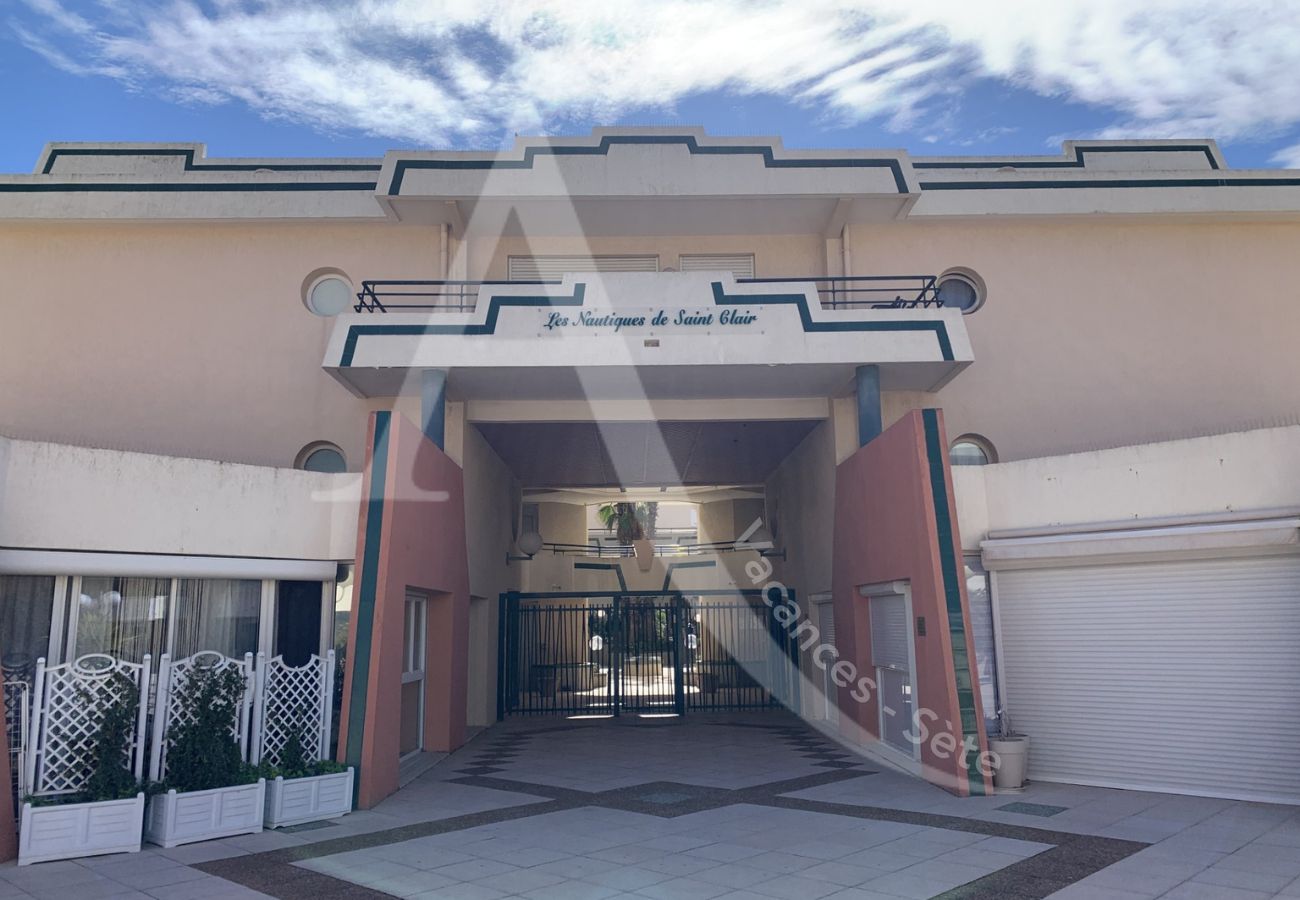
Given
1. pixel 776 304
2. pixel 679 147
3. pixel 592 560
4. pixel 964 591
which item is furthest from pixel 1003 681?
pixel 592 560

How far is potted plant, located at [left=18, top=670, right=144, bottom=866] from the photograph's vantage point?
8.12 m

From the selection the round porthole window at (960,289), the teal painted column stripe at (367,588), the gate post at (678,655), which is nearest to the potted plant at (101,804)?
the teal painted column stripe at (367,588)

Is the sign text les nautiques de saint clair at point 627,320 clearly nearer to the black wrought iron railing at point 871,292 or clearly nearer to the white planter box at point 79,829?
the black wrought iron railing at point 871,292

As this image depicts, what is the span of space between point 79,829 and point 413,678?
599cm

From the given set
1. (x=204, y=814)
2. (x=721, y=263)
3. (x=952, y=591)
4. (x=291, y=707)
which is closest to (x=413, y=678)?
(x=291, y=707)

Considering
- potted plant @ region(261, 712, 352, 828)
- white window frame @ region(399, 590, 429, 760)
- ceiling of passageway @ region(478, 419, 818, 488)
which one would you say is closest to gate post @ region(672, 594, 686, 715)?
ceiling of passageway @ region(478, 419, 818, 488)

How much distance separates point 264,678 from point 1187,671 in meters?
10.5

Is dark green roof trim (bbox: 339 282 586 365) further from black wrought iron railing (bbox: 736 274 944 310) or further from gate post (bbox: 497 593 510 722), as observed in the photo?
gate post (bbox: 497 593 510 722)

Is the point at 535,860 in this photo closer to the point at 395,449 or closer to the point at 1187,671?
the point at 395,449

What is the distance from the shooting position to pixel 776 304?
14.4m

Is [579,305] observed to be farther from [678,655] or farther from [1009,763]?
[678,655]

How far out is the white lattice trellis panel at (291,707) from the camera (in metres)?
10.1

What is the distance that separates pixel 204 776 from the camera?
359 inches

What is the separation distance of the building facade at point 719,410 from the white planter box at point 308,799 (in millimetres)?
481
